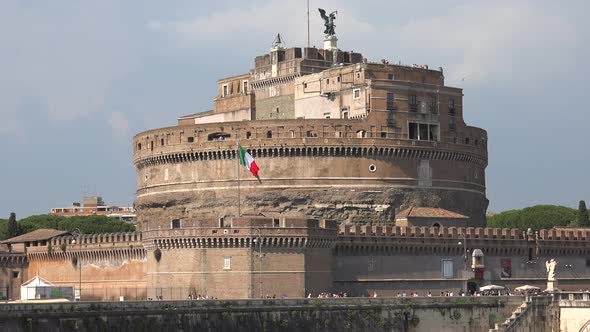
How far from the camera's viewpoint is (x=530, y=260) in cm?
9756

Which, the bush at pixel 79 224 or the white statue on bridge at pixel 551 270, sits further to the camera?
the bush at pixel 79 224

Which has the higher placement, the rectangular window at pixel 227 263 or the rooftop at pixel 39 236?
the rooftop at pixel 39 236

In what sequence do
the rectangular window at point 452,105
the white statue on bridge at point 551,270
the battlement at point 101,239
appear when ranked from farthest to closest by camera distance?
the rectangular window at point 452,105 < the battlement at point 101,239 < the white statue on bridge at point 551,270

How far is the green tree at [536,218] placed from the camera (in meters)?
138

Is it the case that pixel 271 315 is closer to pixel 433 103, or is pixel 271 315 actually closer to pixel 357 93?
pixel 357 93

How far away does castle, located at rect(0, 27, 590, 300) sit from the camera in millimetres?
89938

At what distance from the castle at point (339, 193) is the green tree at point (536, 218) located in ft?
98.3

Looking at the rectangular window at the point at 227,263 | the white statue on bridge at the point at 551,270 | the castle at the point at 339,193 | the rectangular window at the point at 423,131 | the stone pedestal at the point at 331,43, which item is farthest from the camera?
the stone pedestal at the point at 331,43

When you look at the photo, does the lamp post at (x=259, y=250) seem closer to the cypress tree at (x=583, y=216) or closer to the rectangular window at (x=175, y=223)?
the rectangular window at (x=175, y=223)

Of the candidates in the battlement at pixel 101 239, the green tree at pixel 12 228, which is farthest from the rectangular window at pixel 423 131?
the green tree at pixel 12 228

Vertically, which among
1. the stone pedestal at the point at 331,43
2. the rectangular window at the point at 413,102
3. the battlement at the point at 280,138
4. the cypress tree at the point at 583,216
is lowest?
the cypress tree at the point at 583,216

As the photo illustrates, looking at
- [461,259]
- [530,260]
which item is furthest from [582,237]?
[461,259]

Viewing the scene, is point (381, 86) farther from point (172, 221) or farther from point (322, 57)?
point (172, 221)

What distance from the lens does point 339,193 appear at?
98.1 m
